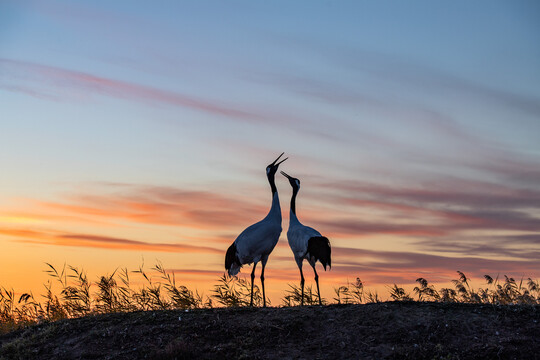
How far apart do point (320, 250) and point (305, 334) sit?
4.27 m

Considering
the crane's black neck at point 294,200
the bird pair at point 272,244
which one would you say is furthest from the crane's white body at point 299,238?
the crane's black neck at point 294,200

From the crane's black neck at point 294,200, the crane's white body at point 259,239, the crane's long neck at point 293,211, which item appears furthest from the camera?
the crane's black neck at point 294,200

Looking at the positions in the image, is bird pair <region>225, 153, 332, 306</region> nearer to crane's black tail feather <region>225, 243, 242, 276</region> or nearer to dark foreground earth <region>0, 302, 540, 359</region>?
crane's black tail feather <region>225, 243, 242, 276</region>

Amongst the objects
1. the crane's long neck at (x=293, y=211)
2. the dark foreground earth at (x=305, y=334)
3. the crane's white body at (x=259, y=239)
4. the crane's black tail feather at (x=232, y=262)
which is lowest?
the dark foreground earth at (x=305, y=334)

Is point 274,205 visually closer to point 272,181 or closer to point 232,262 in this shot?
point 272,181

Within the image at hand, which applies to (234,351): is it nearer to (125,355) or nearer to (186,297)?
(125,355)

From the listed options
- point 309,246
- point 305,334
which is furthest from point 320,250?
point 305,334

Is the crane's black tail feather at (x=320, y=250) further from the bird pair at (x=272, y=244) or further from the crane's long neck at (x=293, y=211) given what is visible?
the crane's long neck at (x=293, y=211)

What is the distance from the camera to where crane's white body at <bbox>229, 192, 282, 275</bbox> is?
1590 cm

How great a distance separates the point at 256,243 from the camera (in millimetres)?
15906

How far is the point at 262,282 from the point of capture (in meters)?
16.1

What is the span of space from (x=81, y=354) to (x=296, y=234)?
6.55 metres

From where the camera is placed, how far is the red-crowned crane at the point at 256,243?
15906 mm

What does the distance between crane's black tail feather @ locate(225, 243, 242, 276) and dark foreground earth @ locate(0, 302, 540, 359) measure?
329 cm
